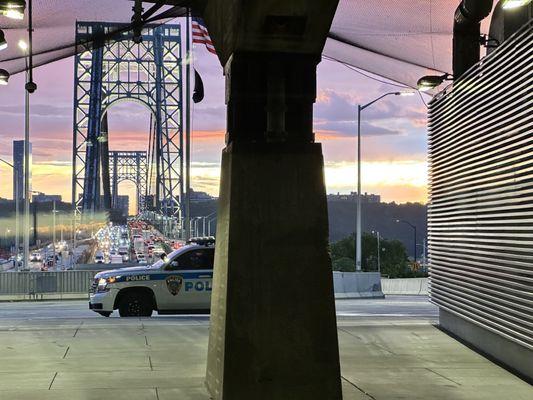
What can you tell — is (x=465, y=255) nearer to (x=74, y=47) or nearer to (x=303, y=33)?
(x=303, y=33)

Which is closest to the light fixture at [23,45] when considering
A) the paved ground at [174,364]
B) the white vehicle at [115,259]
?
the paved ground at [174,364]

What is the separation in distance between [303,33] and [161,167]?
2978 inches

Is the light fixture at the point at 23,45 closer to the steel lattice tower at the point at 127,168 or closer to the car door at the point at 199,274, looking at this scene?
the car door at the point at 199,274

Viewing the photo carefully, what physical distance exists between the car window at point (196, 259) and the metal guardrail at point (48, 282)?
46.9 feet

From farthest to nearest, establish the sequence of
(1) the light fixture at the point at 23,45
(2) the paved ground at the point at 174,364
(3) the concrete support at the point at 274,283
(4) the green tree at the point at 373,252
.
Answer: (4) the green tree at the point at 373,252 < (1) the light fixture at the point at 23,45 < (2) the paved ground at the point at 174,364 < (3) the concrete support at the point at 274,283

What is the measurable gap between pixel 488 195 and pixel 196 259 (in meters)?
7.28

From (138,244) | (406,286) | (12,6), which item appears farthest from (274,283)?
(138,244)

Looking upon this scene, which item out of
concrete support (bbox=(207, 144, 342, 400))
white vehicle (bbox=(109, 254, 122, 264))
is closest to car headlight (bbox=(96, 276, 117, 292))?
concrete support (bbox=(207, 144, 342, 400))

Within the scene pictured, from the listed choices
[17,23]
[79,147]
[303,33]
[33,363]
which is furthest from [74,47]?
[79,147]

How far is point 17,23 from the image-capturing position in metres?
10.2

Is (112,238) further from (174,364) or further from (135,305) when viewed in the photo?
(174,364)

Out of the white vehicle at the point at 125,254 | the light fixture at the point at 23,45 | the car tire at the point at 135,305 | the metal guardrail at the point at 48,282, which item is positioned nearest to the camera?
the light fixture at the point at 23,45

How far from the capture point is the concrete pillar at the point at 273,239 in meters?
6.07

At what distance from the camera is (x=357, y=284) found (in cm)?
3022
